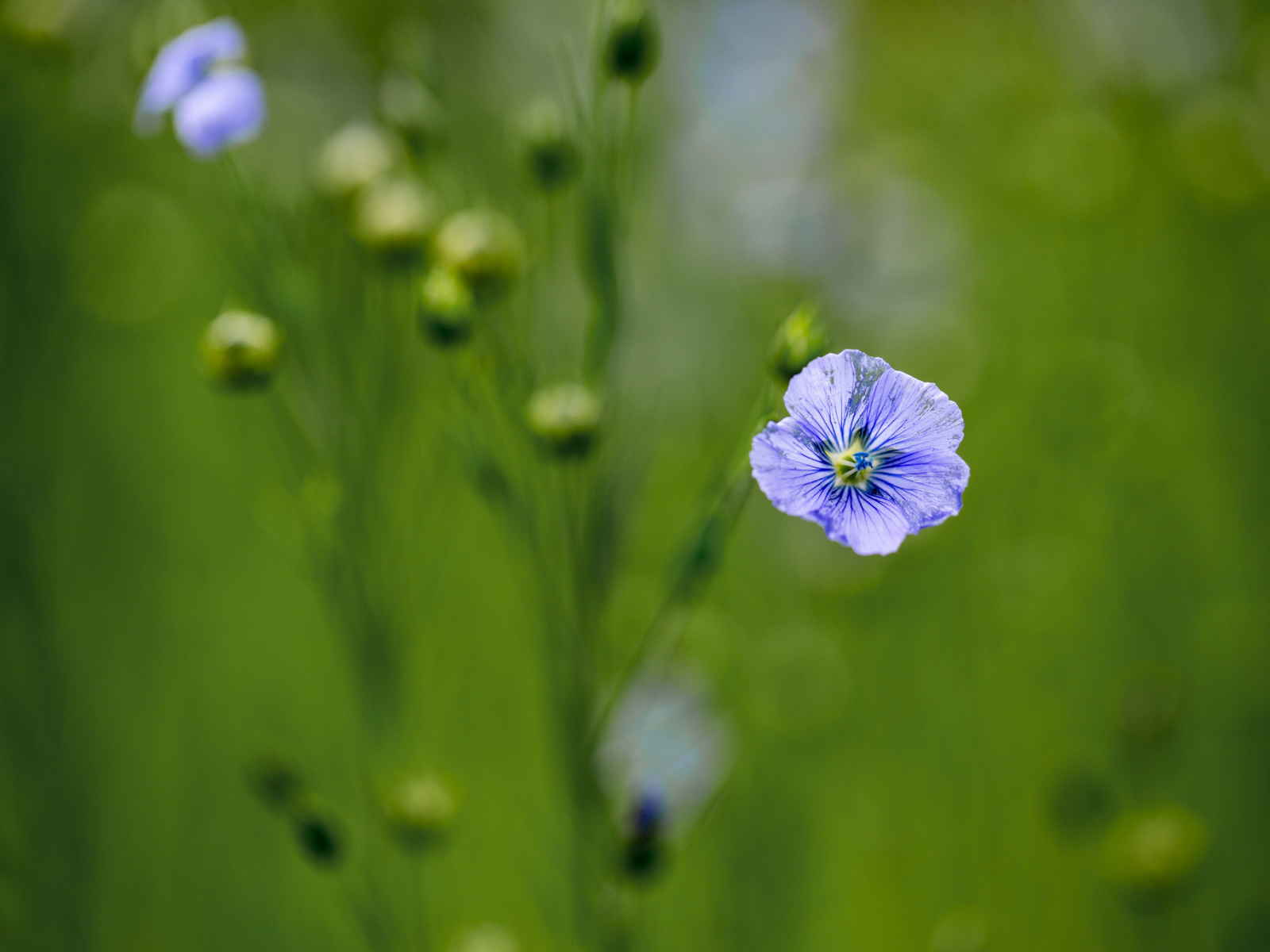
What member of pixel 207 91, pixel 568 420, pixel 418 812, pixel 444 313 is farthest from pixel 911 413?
pixel 207 91

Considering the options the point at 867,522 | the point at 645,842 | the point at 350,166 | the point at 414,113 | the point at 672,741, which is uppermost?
the point at 350,166

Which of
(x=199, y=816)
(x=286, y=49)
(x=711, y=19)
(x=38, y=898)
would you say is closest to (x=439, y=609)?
(x=199, y=816)

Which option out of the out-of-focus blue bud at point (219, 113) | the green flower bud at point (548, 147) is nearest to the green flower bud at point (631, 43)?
the green flower bud at point (548, 147)

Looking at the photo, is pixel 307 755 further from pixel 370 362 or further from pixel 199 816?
pixel 370 362

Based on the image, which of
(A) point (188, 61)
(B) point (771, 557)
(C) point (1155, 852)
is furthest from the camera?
(B) point (771, 557)

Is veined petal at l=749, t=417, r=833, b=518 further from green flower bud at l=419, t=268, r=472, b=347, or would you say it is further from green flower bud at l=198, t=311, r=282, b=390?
green flower bud at l=198, t=311, r=282, b=390

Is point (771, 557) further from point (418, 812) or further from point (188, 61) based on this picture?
point (188, 61)

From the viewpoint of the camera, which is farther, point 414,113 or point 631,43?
point 414,113
